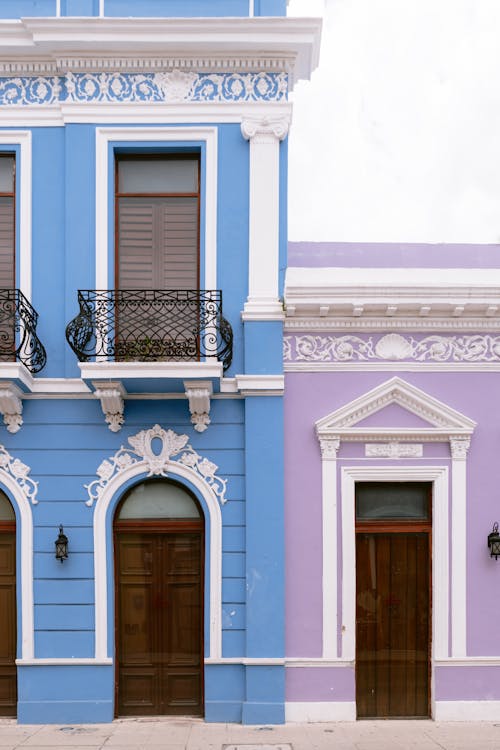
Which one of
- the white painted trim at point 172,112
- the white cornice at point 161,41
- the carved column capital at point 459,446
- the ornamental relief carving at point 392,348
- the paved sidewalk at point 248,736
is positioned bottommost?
the paved sidewalk at point 248,736

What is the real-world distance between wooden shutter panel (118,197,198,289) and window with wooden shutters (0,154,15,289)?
1.24 m


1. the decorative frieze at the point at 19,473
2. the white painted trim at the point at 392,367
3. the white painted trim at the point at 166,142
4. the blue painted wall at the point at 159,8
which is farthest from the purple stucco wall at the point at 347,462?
the blue painted wall at the point at 159,8

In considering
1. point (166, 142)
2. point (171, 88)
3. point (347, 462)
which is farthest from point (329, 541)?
point (171, 88)

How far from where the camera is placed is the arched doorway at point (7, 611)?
8.27 meters

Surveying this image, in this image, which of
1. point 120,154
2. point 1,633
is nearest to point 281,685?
point 1,633

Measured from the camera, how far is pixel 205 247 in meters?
8.47

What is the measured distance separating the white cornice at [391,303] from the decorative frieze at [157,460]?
182cm

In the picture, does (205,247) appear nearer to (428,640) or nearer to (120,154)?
(120,154)

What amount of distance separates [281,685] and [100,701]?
6.43 feet

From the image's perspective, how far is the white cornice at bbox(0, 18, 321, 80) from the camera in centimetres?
817

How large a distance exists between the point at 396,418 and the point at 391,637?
243 cm

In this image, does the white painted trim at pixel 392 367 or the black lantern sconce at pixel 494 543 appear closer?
the black lantern sconce at pixel 494 543

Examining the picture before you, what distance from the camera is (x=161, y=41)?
8.24m

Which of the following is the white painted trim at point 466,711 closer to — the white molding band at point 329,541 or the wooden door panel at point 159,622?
the white molding band at point 329,541
